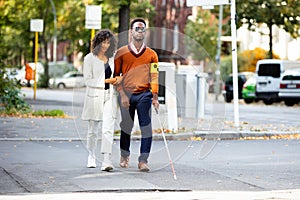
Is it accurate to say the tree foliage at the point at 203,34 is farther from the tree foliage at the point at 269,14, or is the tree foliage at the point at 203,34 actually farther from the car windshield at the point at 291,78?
the car windshield at the point at 291,78

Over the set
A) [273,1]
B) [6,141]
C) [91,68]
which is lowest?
[6,141]

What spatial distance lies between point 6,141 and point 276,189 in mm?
7593

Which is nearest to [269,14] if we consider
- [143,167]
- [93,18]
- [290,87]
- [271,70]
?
[271,70]

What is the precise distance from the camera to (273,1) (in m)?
48.5

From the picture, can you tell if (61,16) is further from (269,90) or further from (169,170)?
(169,170)

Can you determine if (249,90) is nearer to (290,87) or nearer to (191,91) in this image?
(290,87)

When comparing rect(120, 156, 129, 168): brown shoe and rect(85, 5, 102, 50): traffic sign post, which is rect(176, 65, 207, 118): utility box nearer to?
rect(85, 5, 102, 50): traffic sign post

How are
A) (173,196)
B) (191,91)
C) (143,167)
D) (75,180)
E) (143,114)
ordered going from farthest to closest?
(191,91) < (143,114) < (143,167) < (75,180) < (173,196)

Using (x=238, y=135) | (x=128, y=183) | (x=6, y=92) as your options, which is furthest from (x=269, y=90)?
(x=128, y=183)

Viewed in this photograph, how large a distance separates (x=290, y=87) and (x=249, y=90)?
559cm

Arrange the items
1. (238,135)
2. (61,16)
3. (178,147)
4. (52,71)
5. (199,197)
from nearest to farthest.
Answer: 1. (199,197)
2. (178,147)
3. (238,135)
4. (61,16)
5. (52,71)

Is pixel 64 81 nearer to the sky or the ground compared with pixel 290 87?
nearer to the ground

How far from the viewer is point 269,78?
44.1 meters

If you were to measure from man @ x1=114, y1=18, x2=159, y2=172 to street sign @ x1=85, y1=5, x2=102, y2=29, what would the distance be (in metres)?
11.1
